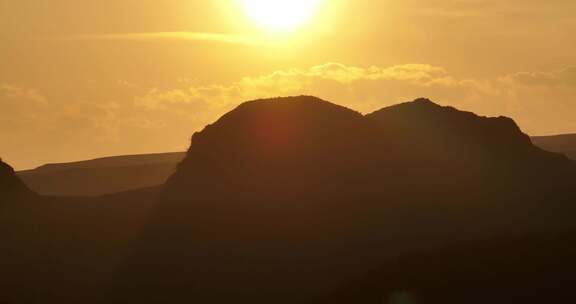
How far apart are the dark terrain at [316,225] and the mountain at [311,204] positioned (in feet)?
0.33

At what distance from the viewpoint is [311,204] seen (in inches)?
2413

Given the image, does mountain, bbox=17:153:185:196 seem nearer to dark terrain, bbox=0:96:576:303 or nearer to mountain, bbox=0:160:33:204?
mountain, bbox=0:160:33:204

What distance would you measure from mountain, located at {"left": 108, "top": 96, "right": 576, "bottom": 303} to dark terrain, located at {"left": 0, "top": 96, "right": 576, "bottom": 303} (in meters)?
0.10

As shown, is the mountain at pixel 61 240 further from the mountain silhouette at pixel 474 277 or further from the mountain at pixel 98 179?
the mountain at pixel 98 179

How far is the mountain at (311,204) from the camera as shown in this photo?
55.9m

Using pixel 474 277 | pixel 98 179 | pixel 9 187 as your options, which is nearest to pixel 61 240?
pixel 9 187

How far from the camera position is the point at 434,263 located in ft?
178

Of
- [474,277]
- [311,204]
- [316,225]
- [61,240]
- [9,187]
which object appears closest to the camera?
[474,277]

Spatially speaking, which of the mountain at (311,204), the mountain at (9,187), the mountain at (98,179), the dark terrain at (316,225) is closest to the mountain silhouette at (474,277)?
the dark terrain at (316,225)

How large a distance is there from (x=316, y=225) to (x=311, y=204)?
176 centimetres

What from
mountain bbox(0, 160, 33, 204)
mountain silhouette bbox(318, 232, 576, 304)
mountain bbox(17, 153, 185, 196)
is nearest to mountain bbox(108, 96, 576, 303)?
mountain silhouette bbox(318, 232, 576, 304)

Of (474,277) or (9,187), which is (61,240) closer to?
Answer: (9,187)

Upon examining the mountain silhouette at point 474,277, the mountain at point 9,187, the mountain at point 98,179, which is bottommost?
the mountain silhouette at point 474,277

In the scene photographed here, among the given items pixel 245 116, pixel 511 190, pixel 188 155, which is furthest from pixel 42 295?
pixel 511 190
